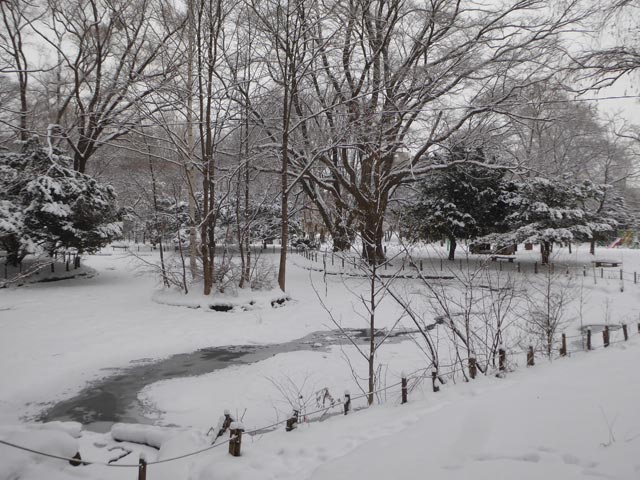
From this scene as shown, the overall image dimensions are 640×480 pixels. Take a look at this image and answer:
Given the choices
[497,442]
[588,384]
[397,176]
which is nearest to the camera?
[497,442]

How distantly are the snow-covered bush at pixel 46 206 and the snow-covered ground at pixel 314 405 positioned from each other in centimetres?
550

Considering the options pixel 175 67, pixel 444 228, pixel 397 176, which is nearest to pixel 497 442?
pixel 175 67

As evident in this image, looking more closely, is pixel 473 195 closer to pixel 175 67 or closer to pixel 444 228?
pixel 444 228

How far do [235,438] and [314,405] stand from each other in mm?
2558

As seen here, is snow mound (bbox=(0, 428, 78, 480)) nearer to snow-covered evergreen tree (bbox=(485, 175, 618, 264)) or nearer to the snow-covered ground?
the snow-covered ground

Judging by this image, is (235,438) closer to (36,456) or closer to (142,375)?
(36,456)

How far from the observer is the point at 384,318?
42.1ft

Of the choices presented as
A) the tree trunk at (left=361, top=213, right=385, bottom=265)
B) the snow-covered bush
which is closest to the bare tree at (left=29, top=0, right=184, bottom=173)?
the snow-covered bush

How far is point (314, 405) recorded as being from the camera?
21.6ft

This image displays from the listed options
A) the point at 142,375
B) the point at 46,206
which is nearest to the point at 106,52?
the point at 46,206

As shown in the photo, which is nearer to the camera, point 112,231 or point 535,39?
point 535,39

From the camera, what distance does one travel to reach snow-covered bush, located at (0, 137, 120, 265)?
655 inches

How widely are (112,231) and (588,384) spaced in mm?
19375

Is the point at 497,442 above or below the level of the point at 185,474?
above
